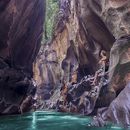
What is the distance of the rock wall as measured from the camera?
80.2 feet

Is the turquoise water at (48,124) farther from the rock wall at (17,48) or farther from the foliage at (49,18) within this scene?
the foliage at (49,18)

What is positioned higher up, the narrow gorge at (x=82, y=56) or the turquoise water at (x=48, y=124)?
the narrow gorge at (x=82, y=56)

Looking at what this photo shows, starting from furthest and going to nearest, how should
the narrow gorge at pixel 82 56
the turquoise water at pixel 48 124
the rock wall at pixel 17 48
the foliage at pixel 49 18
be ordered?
the foliage at pixel 49 18 → the rock wall at pixel 17 48 → the narrow gorge at pixel 82 56 → the turquoise water at pixel 48 124

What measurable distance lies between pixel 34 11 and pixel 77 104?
29.2ft

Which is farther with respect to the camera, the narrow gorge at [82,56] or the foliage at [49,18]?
the foliage at [49,18]

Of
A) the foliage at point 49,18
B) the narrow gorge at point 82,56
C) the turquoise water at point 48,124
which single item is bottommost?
the turquoise water at point 48,124

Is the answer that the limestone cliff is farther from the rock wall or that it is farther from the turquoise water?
the rock wall

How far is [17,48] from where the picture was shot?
2764cm

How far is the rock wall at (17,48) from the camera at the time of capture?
24438 millimetres

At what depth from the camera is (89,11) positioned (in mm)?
23484

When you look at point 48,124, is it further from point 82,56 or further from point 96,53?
point 82,56

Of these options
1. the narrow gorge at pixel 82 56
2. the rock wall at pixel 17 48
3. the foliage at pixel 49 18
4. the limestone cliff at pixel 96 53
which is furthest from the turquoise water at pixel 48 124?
the foliage at pixel 49 18

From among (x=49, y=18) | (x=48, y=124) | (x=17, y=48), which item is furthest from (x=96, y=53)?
(x=49, y=18)

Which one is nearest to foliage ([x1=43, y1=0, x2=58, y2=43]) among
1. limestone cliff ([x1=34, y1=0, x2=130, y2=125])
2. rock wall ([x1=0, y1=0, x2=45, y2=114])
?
limestone cliff ([x1=34, y1=0, x2=130, y2=125])
